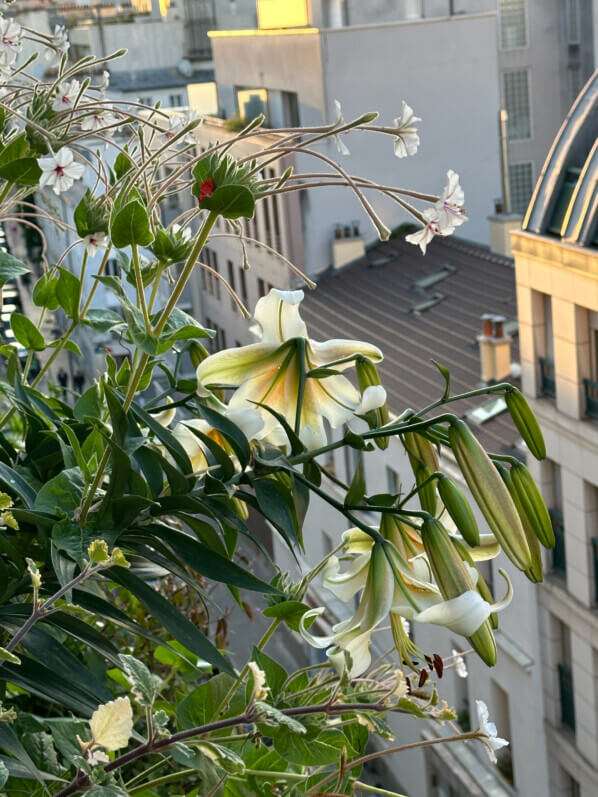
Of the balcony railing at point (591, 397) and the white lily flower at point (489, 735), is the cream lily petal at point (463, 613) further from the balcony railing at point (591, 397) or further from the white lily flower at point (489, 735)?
the balcony railing at point (591, 397)

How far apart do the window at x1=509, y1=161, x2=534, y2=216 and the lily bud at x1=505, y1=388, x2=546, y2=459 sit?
1067 inches

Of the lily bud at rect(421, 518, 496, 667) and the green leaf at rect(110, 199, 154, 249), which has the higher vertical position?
the green leaf at rect(110, 199, 154, 249)

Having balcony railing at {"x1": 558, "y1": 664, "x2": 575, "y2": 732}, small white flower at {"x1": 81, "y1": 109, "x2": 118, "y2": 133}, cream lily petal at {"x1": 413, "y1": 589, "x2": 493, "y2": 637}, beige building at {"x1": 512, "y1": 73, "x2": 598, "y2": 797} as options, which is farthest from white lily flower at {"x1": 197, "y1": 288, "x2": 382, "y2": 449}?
balcony railing at {"x1": 558, "y1": 664, "x2": 575, "y2": 732}

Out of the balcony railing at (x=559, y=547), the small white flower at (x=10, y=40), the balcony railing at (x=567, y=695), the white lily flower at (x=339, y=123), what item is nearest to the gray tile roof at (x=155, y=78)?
the balcony railing at (x=559, y=547)

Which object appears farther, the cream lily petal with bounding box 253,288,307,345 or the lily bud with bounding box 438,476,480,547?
the cream lily petal with bounding box 253,288,307,345

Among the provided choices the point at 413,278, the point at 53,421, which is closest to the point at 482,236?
the point at 413,278

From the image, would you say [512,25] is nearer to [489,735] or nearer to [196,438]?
[196,438]

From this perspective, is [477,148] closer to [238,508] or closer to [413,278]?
[413,278]

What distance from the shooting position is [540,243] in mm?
9703

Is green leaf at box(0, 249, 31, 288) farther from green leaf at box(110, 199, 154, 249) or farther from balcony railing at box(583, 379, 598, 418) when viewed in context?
balcony railing at box(583, 379, 598, 418)

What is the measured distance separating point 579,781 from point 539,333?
135 inches

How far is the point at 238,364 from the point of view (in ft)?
3.50

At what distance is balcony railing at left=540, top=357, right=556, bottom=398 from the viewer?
10.2 metres

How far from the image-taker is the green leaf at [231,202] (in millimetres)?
952
